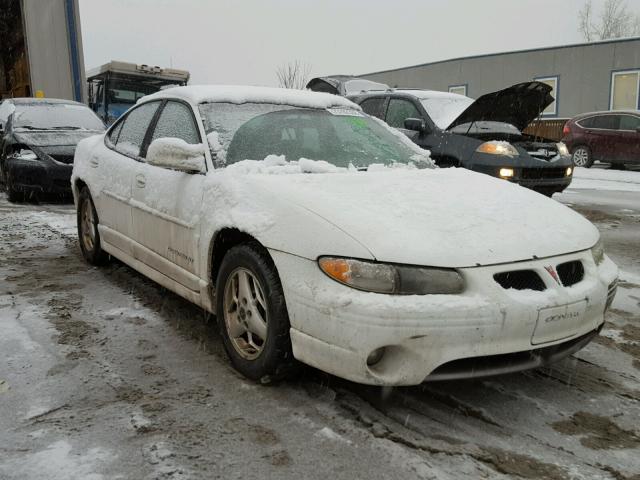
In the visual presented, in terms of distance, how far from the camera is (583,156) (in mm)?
16438

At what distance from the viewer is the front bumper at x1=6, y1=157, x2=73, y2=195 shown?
8.57 metres

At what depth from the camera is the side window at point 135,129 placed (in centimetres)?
432

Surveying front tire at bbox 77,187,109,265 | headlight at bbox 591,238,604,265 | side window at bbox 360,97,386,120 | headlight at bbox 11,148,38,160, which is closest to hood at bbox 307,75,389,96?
side window at bbox 360,97,386,120

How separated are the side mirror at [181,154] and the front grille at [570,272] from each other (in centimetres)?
191

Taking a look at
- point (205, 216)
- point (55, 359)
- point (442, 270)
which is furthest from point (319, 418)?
point (55, 359)

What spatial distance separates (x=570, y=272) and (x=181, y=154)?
208 cm

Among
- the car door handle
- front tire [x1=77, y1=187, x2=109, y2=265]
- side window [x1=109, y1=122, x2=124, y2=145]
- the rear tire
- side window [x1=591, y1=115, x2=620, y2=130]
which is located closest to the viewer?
the car door handle

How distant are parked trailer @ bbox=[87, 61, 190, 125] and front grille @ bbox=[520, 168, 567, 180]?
11.6 metres

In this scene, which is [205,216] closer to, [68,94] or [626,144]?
[68,94]

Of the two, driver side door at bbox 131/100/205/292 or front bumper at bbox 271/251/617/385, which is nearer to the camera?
front bumper at bbox 271/251/617/385

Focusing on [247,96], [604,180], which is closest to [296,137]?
[247,96]

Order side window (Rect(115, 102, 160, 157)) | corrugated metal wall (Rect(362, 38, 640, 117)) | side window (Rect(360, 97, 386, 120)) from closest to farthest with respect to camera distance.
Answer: side window (Rect(115, 102, 160, 157)) → side window (Rect(360, 97, 386, 120)) → corrugated metal wall (Rect(362, 38, 640, 117))

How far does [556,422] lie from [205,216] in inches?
76.3

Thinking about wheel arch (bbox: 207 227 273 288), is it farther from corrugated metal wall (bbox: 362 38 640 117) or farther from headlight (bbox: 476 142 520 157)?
corrugated metal wall (bbox: 362 38 640 117)
